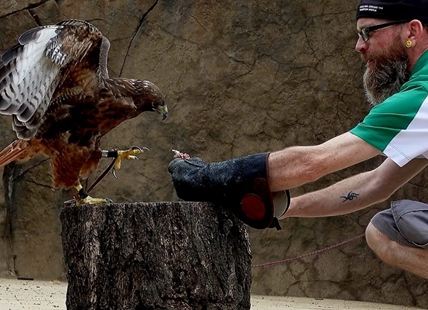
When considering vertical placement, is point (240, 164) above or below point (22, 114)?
below

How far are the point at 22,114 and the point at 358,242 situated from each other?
3.50m

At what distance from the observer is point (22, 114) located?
3.44 meters

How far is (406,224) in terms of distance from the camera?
3197mm

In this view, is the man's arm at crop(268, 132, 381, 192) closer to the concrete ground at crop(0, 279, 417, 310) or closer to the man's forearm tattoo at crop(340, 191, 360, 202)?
the man's forearm tattoo at crop(340, 191, 360, 202)

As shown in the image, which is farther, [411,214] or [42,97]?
[42,97]

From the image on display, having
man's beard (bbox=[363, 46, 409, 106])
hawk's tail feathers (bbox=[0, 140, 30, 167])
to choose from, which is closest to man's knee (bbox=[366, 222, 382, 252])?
man's beard (bbox=[363, 46, 409, 106])

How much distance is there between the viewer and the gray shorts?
10.3 ft

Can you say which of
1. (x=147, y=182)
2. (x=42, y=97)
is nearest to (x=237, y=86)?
(x=147, y=182)

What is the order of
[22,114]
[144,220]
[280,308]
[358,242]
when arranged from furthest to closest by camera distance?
[358,242] < [280,308] < [22,114] < [144,220]

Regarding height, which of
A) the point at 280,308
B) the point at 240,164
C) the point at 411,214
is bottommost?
the point at 280,308

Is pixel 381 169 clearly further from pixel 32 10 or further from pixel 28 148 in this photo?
pixel 32 10

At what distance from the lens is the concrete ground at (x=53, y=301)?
495 centimetres

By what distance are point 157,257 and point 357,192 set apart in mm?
1027

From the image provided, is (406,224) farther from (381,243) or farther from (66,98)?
(66,98)
